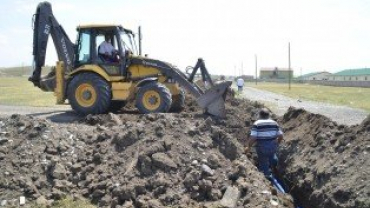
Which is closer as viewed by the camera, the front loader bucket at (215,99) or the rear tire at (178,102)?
the front loader bucket at (215,99)

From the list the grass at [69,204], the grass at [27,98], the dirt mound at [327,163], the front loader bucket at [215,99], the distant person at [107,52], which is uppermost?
the distant person at [107,52]

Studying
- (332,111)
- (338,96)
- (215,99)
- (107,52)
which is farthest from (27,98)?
(338,96)

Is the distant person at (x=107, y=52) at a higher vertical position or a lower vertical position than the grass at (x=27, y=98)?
higher

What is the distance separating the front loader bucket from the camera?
40.9 ft

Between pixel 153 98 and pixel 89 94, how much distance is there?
77.5 inches

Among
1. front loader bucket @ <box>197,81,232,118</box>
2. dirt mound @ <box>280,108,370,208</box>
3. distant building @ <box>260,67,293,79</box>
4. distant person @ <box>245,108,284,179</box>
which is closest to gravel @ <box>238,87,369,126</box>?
front loader bucket @ <box>197,81,232,118</box>

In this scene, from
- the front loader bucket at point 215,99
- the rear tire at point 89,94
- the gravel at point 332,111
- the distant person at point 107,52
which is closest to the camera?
the front loader bucket at point 215,99

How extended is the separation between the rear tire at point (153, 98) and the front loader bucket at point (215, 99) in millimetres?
929

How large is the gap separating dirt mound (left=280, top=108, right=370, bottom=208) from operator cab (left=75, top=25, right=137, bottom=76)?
208 inches

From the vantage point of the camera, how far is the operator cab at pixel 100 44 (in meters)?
13.5

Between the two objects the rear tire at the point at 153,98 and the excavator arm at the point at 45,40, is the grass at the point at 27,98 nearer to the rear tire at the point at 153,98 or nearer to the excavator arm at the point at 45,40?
the excavator arm at the point at 45,40

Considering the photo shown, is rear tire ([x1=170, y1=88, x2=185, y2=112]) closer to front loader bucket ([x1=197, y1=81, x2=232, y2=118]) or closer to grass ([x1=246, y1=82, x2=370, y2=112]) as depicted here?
front loader bucket ([x1=197, y1=81, x2=232, y2=118])

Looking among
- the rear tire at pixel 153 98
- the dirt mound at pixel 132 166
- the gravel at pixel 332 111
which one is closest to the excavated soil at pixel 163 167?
the dirt mound at pixel 132 166

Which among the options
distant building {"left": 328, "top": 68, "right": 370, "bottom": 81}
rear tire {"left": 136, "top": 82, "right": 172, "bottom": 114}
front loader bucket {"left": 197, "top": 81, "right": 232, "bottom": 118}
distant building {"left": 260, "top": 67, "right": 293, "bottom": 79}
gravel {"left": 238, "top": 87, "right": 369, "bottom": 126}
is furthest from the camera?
distant building {"left": 260, "top": 67, "right": 293, "bottom": 79}
